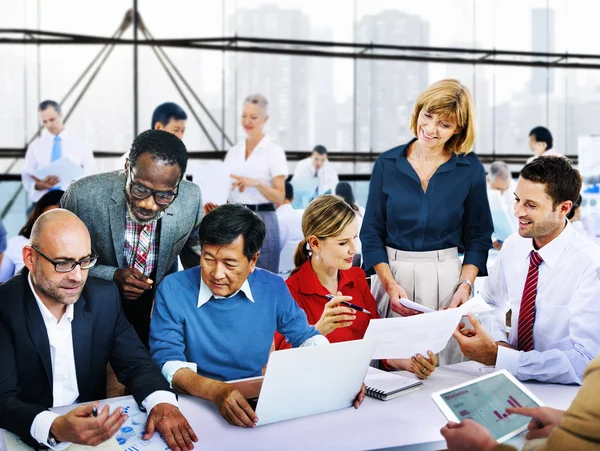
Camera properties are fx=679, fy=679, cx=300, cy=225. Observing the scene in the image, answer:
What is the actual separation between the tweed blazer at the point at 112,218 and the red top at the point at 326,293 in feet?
1.52

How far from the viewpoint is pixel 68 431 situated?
1461mm

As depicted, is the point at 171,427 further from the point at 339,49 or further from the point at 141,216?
the point at 339,49

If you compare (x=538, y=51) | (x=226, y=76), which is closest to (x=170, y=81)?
(x=226, y=76)

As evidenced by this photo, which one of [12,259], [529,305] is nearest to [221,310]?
[529,305]

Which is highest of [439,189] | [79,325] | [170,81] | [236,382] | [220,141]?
[170,81]

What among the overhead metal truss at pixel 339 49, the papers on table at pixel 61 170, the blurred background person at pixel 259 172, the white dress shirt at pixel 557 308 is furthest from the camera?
the overhead metal truss at pixel 339 49

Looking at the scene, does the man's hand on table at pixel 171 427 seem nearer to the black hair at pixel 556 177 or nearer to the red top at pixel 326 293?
the red top at pixel 326 293

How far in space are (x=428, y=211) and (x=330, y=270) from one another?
43 cm

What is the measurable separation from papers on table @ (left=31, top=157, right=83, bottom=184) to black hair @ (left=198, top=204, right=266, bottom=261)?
2.91 metres

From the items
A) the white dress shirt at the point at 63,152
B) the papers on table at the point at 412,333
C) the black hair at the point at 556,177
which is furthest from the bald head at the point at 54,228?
the white dress shirt at the point at 63,152

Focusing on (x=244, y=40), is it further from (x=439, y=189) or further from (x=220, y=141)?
(x=439, y=189)

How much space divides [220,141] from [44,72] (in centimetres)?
231

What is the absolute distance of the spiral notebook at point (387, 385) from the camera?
190 cm

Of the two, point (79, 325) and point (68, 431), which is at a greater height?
point (79, 325)
